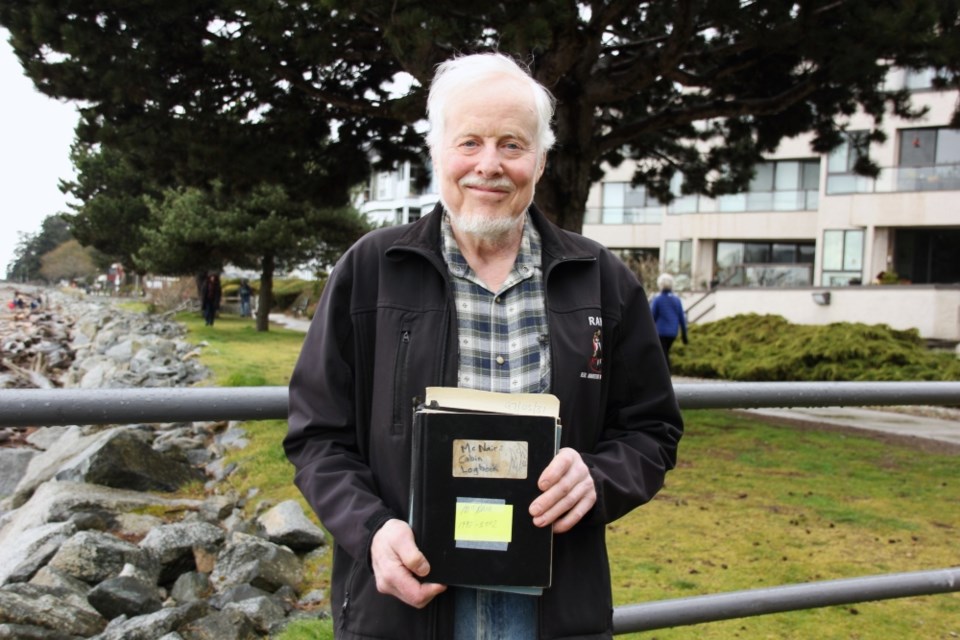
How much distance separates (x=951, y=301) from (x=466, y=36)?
16686 millimetres

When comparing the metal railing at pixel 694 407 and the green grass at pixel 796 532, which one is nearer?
the metal railing at pixel 694 407

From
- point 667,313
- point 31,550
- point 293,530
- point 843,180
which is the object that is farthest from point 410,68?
point 843,180

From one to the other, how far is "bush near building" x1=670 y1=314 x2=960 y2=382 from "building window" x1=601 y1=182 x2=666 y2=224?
83.8ft

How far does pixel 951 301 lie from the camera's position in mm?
19906

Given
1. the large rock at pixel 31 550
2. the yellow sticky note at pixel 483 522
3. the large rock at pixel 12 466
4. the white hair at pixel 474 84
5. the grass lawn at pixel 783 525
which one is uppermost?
the white hair at pixel 474 84

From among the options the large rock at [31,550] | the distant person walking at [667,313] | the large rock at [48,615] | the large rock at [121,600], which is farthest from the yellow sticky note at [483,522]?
the distant person walking at [667,313]

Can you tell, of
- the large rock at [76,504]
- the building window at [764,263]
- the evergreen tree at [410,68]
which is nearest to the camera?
the large rock at [76,504]

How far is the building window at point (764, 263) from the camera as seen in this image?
114 ft

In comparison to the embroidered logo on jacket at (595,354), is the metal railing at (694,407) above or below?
below

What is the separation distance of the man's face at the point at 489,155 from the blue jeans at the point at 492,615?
76cm

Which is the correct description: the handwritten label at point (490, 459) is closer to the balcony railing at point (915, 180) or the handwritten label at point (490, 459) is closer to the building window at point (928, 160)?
the balcony railing at point (915, 180)

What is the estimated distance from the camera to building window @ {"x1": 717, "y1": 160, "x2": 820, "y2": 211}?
37281 millimetres

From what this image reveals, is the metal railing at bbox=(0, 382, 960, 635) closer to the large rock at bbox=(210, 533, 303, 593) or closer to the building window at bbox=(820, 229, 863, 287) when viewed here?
the large rock at bbox=(210, 533, 303, 593)

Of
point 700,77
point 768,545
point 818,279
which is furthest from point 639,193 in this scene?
point 768,545
